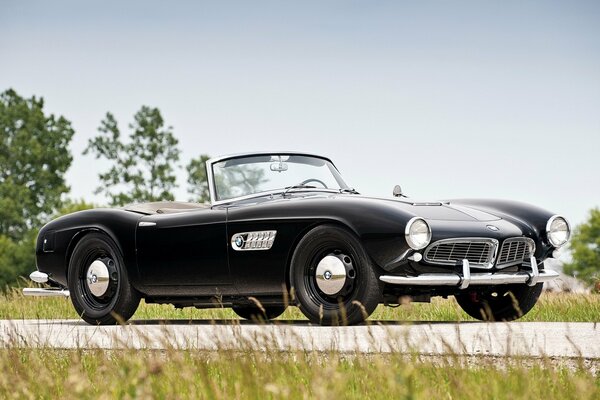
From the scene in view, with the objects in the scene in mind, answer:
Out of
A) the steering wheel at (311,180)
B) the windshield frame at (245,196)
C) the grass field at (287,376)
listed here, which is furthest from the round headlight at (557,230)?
the grass field at (287,376)

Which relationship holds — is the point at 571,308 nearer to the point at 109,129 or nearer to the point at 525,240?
the point at 525,240

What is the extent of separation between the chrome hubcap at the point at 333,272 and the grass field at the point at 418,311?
93cm

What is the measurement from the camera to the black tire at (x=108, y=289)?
350 inches

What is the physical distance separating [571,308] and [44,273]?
17.3 feet

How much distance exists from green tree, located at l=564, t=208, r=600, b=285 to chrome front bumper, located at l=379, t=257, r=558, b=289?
1927 inches

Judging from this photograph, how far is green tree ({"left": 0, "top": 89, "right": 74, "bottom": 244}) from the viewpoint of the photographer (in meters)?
55.2

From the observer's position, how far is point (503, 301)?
29.1 feet

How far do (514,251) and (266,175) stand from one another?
239cm

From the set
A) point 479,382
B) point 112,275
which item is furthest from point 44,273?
point 479,382

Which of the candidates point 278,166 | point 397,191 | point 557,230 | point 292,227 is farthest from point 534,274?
point 278,166

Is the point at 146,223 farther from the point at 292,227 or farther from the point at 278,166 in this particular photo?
the point at 292,227

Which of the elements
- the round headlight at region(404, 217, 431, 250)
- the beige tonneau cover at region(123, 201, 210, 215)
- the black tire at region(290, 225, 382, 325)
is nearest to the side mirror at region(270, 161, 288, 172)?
the beige tonneau cover at region(123, 201, 210, 215)

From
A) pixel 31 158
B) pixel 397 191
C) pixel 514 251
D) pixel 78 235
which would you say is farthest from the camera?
pixel 31 158

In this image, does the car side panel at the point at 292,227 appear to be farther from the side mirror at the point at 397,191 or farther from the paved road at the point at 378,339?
the side mirror at the point at 397,191
